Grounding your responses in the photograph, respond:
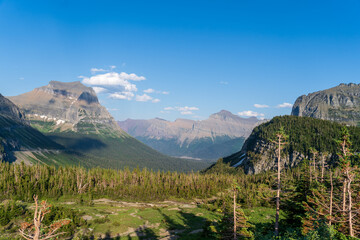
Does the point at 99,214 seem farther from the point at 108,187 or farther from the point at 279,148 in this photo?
the point at 279,148

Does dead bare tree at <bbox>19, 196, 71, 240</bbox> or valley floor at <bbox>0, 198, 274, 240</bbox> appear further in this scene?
valley floor at <bbox>0, 198, 274, 240</bbox>

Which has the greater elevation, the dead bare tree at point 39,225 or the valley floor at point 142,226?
the dead bare tree at point 39,225

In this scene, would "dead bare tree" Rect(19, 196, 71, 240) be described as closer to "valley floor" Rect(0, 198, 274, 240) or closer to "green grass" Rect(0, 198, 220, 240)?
"valley floor" Rect(0, 198, 274, 240)

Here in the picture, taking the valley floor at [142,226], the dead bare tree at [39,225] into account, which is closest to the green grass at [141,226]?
the valley floor at [142,226]

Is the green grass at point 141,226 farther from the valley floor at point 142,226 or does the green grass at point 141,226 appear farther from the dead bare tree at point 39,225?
the dead bare tree at point 39,225

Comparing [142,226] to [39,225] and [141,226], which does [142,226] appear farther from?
[39,225]

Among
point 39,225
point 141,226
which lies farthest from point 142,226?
→ point 39,225

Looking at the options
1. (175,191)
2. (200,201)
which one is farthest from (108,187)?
(200,201)

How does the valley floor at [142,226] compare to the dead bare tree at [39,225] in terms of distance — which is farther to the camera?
the valley floor at [142,226]

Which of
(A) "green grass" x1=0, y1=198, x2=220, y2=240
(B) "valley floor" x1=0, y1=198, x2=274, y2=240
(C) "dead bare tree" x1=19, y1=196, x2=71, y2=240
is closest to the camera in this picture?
(C) "dead bare tree" x1=19, y1=196, x2=71, y2=240

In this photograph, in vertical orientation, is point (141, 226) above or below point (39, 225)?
below

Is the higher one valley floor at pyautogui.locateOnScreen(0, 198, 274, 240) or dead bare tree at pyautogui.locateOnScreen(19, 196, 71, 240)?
dead bare tree at pyautogui.locateOnScreen(19, 196, 71, 240)

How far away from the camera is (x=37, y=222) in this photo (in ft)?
46.4

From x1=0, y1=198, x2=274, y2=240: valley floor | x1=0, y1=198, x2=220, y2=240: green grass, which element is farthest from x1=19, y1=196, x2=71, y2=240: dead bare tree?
x1=0, y1=198, x2=220, y2=240: green grass
